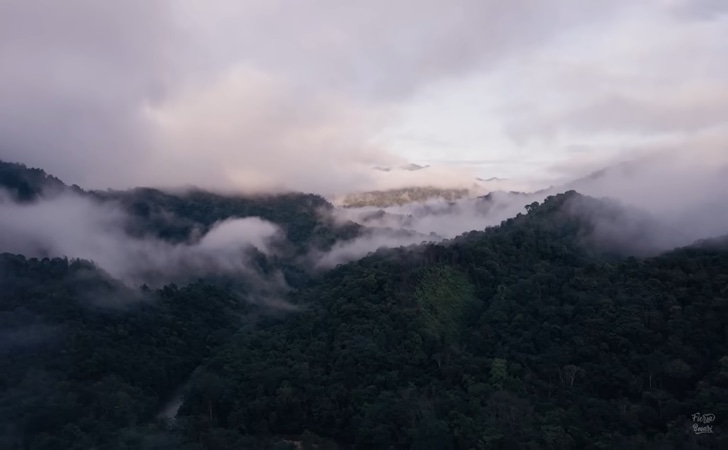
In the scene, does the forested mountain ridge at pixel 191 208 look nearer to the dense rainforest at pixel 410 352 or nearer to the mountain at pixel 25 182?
the mountain at pixel 25 182

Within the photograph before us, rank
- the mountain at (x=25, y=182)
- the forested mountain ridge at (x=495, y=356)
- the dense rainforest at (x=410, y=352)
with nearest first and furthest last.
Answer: the dense rainforest at (x=410, y=352), the forested mountain ridge at (x=495, y=356), the mountain at (x=25, y=182)

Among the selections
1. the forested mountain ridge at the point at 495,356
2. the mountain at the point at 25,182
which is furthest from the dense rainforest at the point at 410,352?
the mountain at the point at 25,182

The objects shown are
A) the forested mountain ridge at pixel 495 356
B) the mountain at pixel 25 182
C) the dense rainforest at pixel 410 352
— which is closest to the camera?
the dense rainforest at pixel 410 352

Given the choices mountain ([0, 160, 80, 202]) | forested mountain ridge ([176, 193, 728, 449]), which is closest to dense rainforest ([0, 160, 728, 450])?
forested mountain ridge ([176, 193, 728, 449])

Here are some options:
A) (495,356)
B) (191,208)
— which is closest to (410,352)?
(495,356)

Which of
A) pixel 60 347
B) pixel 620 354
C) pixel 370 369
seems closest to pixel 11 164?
pixel 60 347

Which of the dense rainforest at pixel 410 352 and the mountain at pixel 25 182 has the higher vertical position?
the mountain at pixel 25 182

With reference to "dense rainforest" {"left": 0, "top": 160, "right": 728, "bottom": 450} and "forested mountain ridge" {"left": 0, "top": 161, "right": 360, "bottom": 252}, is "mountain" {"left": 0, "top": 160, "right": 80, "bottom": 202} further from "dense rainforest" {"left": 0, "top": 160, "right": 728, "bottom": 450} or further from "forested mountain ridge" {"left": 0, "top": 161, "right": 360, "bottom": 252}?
"dense rainforest" {"left": 0, "top": 160, "right": 728, "bottom": 450}

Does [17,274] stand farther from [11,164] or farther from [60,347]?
[11,164]
